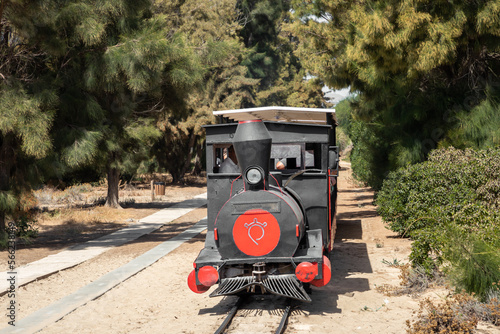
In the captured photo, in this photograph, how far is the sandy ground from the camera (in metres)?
7.53

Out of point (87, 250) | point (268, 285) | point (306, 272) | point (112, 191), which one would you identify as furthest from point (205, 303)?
point (112, 191)

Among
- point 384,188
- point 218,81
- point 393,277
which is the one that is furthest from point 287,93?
point 393,277

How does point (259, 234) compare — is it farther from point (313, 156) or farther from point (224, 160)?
point (313, 156)

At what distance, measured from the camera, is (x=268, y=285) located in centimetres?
785

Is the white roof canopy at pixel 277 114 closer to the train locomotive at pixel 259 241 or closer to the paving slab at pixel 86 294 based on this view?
the train locomotive at pixel 259 241

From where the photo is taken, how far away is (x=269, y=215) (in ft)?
25.6

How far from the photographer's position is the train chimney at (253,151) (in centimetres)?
794

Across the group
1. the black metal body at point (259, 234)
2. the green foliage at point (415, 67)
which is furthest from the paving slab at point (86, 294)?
the green foliage at point (415, 67)

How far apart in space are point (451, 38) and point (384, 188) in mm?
5065

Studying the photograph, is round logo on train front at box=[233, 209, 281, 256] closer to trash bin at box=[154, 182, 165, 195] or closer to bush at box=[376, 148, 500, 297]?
bush at box=[376, 148, 500, 297]

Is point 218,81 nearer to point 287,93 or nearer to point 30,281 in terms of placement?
point 287,93

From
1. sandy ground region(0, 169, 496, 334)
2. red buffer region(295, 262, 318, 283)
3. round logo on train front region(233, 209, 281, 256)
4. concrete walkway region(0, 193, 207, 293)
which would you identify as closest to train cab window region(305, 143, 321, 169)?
sandy ground region(0, 169, 496, 334)

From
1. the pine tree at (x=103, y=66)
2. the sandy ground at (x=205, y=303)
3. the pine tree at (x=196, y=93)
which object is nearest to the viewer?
the sandy ground at (x=205, y=303)

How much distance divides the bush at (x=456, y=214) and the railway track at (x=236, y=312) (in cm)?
263
